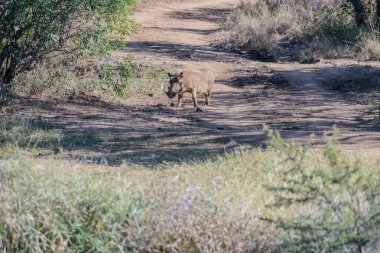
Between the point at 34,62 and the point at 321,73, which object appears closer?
the point at 34,62

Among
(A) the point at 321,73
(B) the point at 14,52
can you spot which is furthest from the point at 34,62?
(A) the point at 321,73

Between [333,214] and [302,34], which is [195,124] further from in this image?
[302,34]

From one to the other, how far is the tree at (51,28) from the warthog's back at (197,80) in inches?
67.5

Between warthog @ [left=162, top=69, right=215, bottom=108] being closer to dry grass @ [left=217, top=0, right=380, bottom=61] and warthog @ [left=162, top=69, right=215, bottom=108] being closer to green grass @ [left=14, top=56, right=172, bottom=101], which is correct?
green grass @ [left=14, top=56, right=172, bottom=101]

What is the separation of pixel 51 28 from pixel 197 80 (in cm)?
332

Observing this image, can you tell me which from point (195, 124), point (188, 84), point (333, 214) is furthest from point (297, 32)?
point (333, 214)

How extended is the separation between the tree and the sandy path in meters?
2.39

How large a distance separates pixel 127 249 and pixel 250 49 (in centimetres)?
1626

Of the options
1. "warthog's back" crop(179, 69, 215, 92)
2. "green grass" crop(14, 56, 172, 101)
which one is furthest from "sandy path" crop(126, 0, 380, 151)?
"green grass" crop(14, 56, 172, 101)

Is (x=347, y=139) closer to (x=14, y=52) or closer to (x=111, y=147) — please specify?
(x=111, y=147)

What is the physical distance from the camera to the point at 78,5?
14195 millimetres

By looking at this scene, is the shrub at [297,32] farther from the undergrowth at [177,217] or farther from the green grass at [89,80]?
the undergrowth at [177,217]

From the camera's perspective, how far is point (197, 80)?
16172mm

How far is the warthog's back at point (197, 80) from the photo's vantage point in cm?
1611
